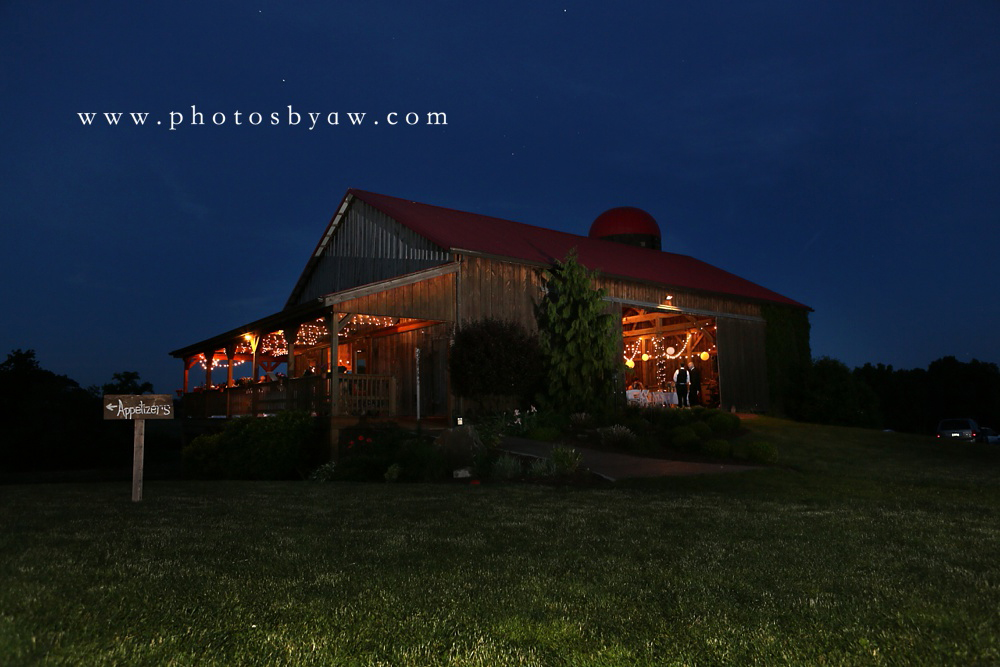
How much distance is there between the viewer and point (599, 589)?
458cm

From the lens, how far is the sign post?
999 centimetres

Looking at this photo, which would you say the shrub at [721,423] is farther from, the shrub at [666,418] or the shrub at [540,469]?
the shrub at [540,469]

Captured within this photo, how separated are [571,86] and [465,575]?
1662 inches

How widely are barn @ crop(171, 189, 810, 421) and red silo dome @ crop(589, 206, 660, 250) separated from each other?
74 millimetres

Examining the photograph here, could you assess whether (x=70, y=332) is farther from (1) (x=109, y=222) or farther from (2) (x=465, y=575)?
(2) (x=465, y=575)

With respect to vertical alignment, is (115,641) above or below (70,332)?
below

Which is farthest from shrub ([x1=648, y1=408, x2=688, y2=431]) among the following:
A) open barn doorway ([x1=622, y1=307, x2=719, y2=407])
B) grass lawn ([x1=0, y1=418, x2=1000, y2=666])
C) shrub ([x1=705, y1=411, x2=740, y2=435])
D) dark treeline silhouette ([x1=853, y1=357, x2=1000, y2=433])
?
dark treeline silhouette ([x1=853, y1=357, x2=1000, y2=433])

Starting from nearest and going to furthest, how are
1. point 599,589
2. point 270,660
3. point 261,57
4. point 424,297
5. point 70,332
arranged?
point 270,660 < point 599,589 < point 424,297 < point 261,57 < point 70,332

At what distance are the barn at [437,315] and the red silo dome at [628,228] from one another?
7cm

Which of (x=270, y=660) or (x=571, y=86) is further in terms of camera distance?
(x=571, y=86)

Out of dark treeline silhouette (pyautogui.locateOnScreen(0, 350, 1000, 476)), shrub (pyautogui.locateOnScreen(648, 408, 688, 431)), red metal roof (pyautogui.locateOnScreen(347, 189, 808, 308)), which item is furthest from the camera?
dark treeline silhouette (pyautogui.locateOnScreen(0, 350, 1000, 476))

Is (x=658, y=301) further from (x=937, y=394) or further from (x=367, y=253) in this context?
(x=937, y=394)

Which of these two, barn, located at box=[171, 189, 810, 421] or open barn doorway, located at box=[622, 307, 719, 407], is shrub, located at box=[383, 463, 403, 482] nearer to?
barn, located at box=[171, 189, 810, 421]

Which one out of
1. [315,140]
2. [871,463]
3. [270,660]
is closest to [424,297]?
[871,463]
